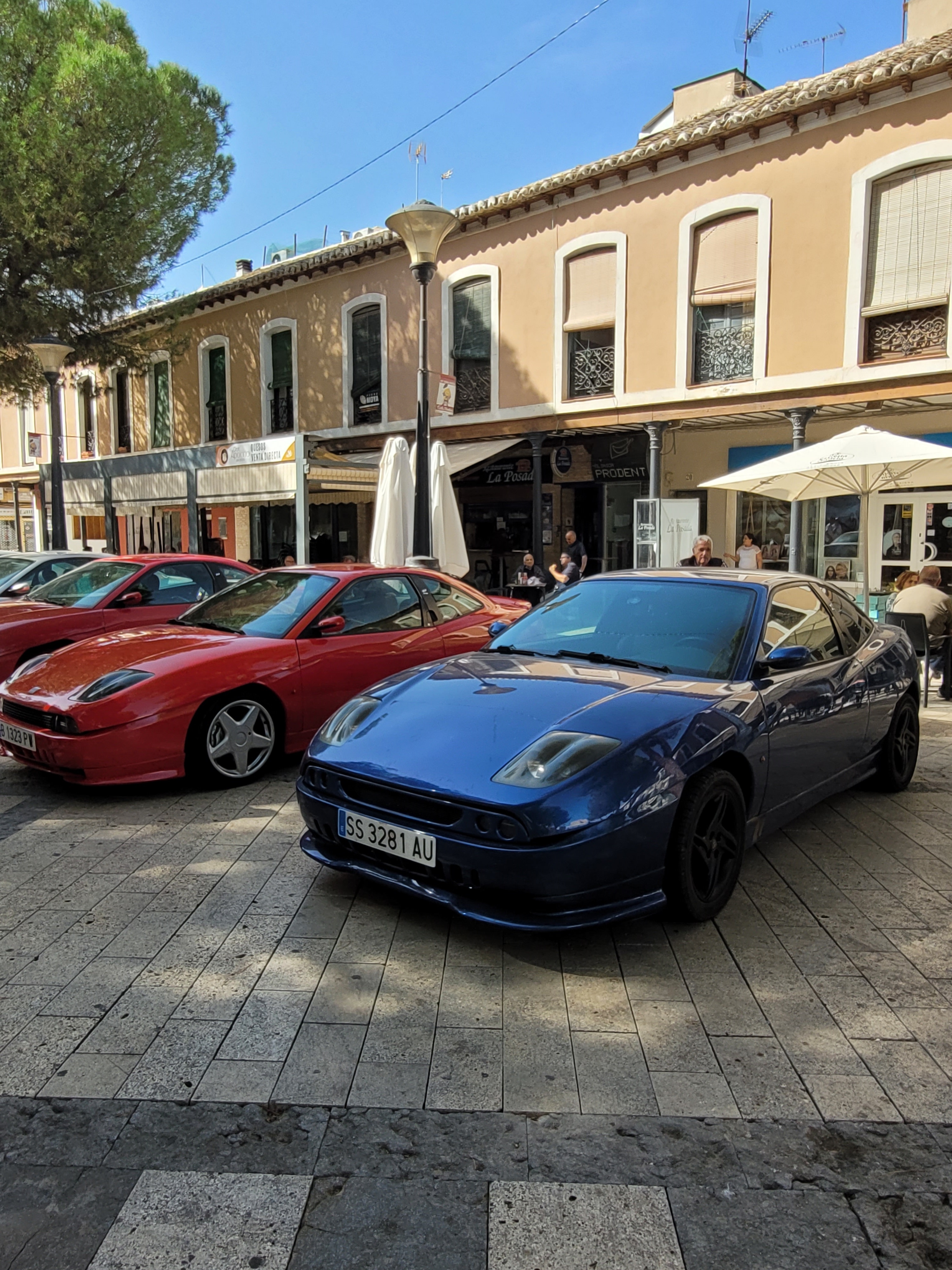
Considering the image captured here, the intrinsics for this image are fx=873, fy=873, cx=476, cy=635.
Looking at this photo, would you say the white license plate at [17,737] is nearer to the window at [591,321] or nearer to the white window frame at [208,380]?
the window at [591,321]

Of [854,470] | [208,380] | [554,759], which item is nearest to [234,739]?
[554,759]

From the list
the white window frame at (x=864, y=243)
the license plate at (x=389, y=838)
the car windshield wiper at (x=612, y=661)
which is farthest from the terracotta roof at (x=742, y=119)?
the license plate at (x=389, y=838)

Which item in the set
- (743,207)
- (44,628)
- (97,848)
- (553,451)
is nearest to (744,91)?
(743,207)

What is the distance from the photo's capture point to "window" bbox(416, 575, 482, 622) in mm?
7008

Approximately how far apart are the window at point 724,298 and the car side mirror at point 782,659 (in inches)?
386

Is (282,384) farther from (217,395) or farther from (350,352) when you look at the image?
(217,395)

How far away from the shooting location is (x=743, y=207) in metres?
12.6

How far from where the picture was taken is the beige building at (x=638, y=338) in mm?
11500

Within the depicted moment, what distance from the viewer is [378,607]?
6.60 m

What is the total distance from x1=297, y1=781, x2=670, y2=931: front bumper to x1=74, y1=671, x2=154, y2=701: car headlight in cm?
255

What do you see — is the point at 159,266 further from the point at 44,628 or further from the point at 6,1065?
the point at 6,1065

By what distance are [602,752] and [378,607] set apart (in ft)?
11.8

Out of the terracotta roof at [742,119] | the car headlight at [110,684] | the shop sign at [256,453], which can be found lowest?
the car headlight at [110,684]

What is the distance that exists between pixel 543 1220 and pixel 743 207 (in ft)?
44.1
